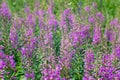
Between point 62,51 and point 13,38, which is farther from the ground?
point 13,38

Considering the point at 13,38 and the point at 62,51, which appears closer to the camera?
the point at 62,51

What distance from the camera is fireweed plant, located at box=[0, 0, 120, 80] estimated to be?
366cm

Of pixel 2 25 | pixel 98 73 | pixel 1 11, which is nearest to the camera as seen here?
pixel 98 73

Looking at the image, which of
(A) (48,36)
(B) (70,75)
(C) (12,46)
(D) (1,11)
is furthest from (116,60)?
(D) (1,11)

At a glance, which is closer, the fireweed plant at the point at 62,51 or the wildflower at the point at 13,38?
the fireweed plant at the point at 62,51

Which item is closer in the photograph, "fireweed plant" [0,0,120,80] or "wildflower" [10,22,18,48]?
"fireweed plant" [0,0,120,80]

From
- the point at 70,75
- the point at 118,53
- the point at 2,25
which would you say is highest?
the point at 2,25

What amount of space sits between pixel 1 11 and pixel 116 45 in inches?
93.1

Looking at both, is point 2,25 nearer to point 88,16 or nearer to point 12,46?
point 12,46

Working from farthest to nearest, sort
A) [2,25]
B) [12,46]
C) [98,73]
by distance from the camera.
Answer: [2,25] < [12,46] < [98,73]

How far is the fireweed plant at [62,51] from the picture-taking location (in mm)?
3656

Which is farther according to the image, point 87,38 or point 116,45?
point 87,38

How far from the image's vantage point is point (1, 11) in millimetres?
5637

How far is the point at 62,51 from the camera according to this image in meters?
3.98
